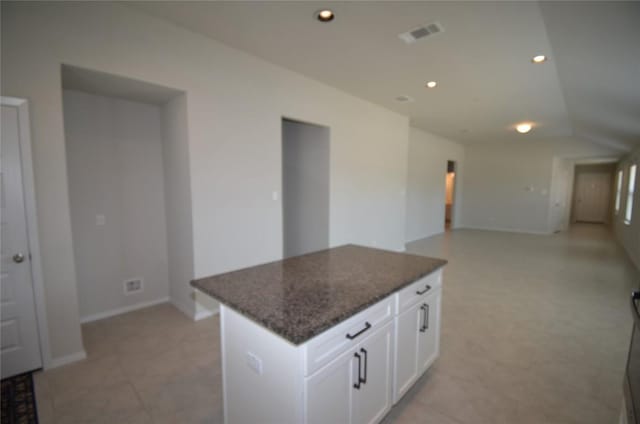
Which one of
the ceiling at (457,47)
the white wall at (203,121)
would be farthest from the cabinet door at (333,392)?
the ceiling at (457,47)

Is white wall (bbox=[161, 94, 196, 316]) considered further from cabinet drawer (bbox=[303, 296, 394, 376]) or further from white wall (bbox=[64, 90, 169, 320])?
cabinet drawer (bbox=[303, 296, 394, 376])

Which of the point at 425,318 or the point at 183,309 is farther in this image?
the point at 183,309

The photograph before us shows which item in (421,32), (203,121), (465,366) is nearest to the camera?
(465,366)

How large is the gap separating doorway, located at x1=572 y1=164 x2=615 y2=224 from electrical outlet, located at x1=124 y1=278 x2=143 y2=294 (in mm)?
15814

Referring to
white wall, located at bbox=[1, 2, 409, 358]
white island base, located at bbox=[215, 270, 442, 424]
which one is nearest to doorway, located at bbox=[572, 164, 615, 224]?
white wall, located at bbox=[1, 2, 409, 358]

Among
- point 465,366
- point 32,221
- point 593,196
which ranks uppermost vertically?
point 32,221

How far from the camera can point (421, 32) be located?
9.23 ft

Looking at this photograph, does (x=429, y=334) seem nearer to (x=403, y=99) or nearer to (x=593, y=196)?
(x=403, y=99)

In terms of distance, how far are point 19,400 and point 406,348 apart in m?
2.58

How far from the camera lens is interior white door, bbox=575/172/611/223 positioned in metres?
12.1

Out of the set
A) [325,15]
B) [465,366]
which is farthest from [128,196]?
[465,366]

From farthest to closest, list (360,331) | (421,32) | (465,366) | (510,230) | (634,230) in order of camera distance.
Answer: (510,230) → (634,230) → (421,32) → (465,366) → (360,331)

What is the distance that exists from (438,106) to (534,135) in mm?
4663

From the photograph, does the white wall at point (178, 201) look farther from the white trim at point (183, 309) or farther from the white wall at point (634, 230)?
the white wall at point (634, 230)
